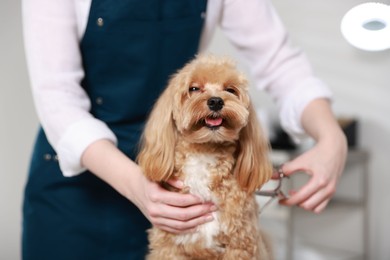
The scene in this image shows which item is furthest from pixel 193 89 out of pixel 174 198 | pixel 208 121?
pixel 174 198

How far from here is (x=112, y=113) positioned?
1221mm

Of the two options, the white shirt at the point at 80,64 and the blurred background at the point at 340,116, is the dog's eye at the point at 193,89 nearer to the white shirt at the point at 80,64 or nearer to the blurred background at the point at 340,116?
the white shirt at the point at 80,64

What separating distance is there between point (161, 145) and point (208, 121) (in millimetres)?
113

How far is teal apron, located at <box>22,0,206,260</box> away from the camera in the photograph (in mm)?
1184

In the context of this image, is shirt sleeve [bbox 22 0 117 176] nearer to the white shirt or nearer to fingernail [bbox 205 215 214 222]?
the white shirt

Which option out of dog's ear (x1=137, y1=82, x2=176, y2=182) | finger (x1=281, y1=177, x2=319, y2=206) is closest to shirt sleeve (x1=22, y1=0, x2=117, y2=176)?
dog's ear (x1=137, y1=82, x2=176, y2=182)

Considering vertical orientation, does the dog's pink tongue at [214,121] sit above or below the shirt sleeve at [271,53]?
below

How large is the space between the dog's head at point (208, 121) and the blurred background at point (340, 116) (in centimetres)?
196

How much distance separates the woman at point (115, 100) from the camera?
1.05 meters

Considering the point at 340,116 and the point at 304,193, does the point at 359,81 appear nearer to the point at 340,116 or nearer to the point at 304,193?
the point at 340,116

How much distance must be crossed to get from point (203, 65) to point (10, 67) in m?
2.58

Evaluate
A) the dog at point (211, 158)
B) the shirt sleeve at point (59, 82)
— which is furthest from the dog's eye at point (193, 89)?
the shirt sleeve at point (59, 82)

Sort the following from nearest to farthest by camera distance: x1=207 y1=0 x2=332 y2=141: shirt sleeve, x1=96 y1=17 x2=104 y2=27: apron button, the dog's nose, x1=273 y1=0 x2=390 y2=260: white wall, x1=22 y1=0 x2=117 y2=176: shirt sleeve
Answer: the dog's nose < x1=22 y1=0 x2=117 y2=176: shirt sleeve < x1=96 y1=17 x2=104 y2=27: apron button < x1=207 y1=0 x2=332 y2=141: shirt sleeve < x1=273 y1=0 x2=390 y2=260: white wall

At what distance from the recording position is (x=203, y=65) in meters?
0.90
